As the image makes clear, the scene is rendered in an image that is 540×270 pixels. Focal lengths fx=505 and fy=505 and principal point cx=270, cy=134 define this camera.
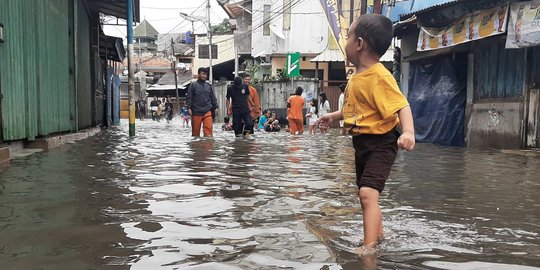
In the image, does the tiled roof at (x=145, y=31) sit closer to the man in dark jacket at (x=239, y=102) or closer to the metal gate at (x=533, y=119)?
the man in dark jacket at (x=239, y=102)

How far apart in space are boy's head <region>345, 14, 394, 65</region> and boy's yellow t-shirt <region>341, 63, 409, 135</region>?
0.35ft

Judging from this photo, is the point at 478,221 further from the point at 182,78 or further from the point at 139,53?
the point at 139,53

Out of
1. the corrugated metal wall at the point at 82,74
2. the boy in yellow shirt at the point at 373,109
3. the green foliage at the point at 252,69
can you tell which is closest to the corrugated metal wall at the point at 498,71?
the boy in yellow shirt at the point at 373,109

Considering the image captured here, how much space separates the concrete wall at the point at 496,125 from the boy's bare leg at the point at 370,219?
841cm

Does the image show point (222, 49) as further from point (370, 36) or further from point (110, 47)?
point (370, 36)

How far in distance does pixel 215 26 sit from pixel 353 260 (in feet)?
147

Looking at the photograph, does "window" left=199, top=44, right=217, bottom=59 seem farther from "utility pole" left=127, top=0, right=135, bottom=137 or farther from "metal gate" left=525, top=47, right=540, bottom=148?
"metal gate" left=525, top=47, right=540, bottom=148

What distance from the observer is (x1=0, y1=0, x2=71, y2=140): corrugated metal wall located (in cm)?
644

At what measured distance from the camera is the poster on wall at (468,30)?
9.78m

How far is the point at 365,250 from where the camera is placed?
2666 millimetres

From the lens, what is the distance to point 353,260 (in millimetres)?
2527

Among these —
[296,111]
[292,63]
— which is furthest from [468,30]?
[292,63]

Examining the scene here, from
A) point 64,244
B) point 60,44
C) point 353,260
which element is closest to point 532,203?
point 353,260

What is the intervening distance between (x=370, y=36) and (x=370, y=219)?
3.55 feet
